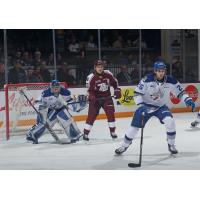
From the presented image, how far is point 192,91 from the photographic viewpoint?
967 cm

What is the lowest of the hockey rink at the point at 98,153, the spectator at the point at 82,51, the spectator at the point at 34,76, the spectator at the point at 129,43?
the hockey rink at the point at 98,153

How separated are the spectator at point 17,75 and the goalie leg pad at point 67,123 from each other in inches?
89.1

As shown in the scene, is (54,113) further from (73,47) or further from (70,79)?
(73,47)

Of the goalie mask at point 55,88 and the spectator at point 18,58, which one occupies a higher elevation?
the spectator at point 18,58

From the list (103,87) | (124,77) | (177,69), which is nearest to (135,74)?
(124,77)

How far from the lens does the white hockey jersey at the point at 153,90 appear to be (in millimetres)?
5102

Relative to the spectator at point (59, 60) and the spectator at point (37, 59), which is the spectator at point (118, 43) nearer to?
the spectator at point (59, 60)

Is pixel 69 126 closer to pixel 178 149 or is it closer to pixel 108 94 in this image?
pixel 108 94

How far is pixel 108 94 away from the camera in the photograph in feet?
21.3

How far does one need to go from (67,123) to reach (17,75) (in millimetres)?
2360

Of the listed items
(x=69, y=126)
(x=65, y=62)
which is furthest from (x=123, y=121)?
(x=69, y=126)

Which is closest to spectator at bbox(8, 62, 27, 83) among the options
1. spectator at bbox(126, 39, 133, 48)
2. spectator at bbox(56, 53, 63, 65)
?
spectator at bbox(56, 53, 63, 65)

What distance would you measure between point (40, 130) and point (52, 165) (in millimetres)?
1398

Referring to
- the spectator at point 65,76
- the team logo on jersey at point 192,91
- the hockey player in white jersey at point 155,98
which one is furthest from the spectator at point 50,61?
the hockey player in white jersey at point 155,98
